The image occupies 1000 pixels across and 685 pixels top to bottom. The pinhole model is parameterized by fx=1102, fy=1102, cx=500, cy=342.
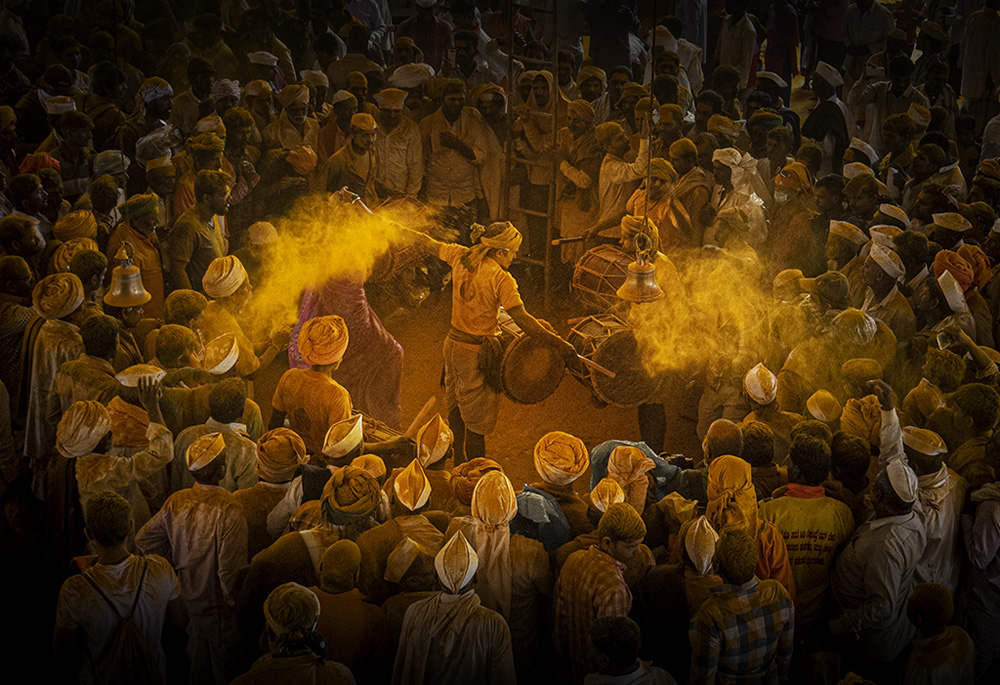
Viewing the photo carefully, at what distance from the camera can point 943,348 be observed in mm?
7566

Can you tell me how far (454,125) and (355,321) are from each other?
3.69m

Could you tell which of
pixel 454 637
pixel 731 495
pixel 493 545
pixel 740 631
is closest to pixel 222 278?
pixel 493 545

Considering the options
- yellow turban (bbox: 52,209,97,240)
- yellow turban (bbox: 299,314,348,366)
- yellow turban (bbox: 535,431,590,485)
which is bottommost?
yellow turban (bbox: 535,431,590,485)

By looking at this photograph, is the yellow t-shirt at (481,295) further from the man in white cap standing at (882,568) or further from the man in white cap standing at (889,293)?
the man in white cap standing at (882,568)

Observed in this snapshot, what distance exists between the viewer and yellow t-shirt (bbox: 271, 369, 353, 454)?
7.09m

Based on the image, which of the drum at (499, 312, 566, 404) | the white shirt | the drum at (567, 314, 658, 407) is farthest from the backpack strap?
the drum at (567, 314, 658, 407)

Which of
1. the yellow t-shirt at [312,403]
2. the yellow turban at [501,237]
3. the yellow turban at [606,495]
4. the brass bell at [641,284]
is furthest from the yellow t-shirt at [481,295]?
the yellow turban at [606,495]

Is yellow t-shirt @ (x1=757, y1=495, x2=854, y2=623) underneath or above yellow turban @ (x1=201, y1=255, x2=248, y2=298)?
underneath

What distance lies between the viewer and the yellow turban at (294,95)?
1194 centimetres

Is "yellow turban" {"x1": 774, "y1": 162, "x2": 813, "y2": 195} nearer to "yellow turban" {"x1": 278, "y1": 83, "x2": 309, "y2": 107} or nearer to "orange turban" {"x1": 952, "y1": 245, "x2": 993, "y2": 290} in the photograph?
"orange turban" {"x1": 952, "y1": 245, "x2": 993, "y2": 290}

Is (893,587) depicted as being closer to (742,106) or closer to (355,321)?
(355,321)

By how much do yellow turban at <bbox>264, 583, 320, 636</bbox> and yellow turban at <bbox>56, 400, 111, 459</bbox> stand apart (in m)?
1.94

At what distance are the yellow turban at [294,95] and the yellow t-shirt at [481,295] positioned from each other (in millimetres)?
4487

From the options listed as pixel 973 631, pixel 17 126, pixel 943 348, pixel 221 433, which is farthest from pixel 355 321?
pixel 17 126
